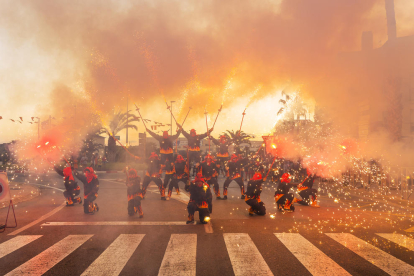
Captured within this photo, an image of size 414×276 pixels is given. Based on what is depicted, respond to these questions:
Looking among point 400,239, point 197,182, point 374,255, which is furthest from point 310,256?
point 197,182

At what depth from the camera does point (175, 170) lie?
1205 centimetres

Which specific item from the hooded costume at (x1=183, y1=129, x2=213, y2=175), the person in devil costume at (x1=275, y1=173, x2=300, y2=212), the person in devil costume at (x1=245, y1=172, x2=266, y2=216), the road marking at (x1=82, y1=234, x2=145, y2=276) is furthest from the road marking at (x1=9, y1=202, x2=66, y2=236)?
the person in devil costume at (x1=275, y1=173, x2=300, y2=212)

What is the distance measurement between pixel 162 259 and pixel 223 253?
102 cm

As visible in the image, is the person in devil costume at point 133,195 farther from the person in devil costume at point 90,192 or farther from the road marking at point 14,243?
the road marking at point 14,243

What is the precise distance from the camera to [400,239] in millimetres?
6285

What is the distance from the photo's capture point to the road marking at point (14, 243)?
546 centimetres

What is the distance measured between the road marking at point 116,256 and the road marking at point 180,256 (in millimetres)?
612

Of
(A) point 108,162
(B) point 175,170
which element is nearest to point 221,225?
(B) point 175,170

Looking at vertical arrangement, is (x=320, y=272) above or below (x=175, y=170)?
below

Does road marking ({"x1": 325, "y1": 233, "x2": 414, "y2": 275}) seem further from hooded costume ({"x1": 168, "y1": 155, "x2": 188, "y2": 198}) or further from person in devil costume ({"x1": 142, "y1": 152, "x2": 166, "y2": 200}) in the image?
person in devil costume ({"x1": 142, "y1": 152, "x2": 166, "y2": 200})

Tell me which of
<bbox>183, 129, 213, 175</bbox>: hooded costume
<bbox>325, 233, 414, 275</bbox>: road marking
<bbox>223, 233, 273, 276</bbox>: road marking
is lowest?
<bbox>325, 233, 414, 275</bbox>: road marking

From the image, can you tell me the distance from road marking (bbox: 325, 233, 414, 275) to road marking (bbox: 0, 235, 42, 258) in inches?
231

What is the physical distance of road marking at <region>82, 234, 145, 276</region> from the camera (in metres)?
4.52

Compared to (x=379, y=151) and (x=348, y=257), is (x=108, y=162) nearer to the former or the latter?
(x=379, y=151)
